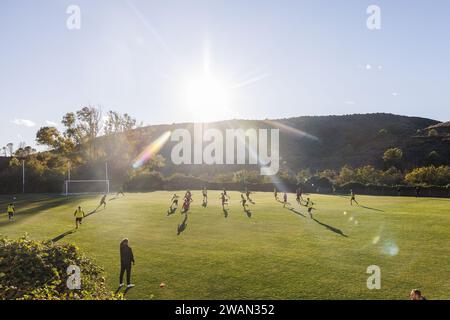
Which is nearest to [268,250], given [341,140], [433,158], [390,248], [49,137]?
[390,248]

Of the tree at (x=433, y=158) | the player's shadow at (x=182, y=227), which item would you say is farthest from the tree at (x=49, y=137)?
the tree at (x=433, y=158)

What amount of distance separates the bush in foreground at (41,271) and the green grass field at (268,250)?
2.14 m

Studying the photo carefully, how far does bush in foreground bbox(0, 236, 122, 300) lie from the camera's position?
1024 cm

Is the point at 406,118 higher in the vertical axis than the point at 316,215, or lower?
higher

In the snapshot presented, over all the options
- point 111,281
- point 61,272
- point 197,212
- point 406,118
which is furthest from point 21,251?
point 406,118

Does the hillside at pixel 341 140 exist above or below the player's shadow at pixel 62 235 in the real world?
above

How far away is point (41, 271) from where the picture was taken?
37.1 feet

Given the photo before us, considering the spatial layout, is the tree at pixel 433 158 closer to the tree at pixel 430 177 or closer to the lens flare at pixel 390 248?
the tree at pixel 430 177

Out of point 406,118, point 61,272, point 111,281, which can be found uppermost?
point 406,118

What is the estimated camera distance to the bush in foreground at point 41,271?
10.2 metres

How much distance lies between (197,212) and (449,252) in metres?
21.4

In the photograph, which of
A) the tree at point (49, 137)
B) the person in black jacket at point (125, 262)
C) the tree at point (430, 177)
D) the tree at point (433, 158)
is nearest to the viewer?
the person in black jacket at point (125, 262)

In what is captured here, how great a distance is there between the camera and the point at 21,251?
1193cm
